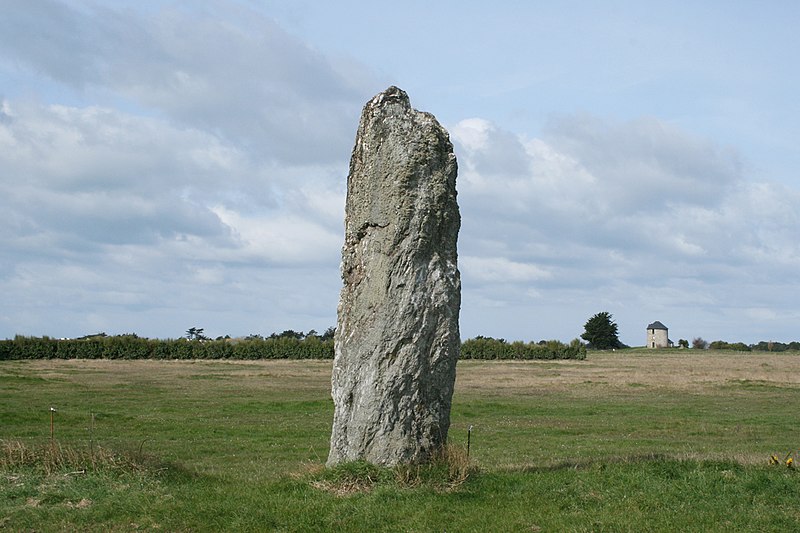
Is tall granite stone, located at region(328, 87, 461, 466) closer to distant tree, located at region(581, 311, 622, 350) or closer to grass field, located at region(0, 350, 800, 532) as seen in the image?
grass field, located at region(0, 350, 800, 532)

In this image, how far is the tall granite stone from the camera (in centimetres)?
1216

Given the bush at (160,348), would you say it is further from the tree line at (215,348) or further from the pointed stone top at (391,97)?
the pointed stone top at (391,97)

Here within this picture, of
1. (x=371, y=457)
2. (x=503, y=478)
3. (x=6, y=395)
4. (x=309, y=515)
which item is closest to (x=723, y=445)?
(x=503, y=478)

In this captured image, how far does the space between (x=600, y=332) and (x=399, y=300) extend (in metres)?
125

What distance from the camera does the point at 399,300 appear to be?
12.3 meters

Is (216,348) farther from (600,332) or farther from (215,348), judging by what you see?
(600,332)

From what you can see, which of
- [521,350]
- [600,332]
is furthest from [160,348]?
[600,332]

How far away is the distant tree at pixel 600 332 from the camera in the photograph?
132 metres

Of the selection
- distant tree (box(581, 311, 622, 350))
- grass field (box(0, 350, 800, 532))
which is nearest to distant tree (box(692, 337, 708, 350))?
distant tree (box(581, 311, 622, 350))

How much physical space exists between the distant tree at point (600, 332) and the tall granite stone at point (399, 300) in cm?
12357

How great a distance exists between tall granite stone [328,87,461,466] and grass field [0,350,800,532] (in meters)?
0.91

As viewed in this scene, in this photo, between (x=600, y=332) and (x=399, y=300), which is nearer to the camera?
(x=399, y=300)

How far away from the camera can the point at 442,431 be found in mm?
12547

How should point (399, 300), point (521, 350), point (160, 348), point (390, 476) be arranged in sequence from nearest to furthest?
point (390, 476) → point (399, 300) → point (160, 348) → point (521, 350)
